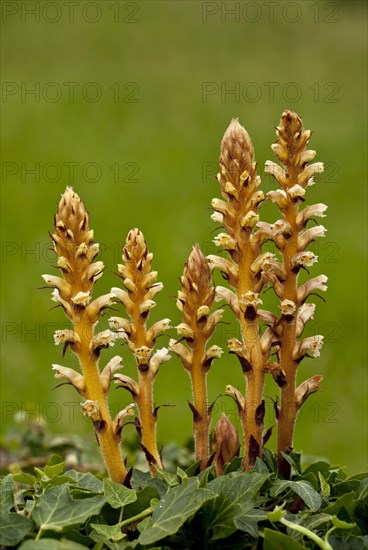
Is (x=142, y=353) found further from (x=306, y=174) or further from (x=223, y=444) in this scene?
(x=306, y=174)

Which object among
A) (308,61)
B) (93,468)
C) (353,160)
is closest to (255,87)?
(308,61)

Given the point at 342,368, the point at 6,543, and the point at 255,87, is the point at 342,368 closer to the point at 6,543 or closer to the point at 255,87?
the point at 6,543

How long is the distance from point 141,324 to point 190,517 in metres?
0.43

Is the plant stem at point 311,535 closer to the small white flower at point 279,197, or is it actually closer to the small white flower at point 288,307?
the small white flower at point 288,307

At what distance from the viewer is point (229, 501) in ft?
4.98

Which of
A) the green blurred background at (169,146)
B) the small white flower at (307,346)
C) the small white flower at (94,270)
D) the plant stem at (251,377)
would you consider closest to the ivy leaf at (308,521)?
the plant stem at (251,377)

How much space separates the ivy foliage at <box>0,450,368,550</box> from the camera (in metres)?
1.45

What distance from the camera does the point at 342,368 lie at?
565 cm

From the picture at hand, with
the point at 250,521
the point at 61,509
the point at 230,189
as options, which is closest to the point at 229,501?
the point at 250,521

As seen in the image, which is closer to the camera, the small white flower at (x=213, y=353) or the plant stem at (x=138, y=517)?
the plant stem at (x=138, y=517)

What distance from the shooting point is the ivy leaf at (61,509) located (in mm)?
1463

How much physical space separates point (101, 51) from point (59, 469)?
→ 32.7ft

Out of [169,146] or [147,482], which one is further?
[169,146]

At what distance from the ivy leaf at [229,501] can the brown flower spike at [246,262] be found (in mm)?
237
